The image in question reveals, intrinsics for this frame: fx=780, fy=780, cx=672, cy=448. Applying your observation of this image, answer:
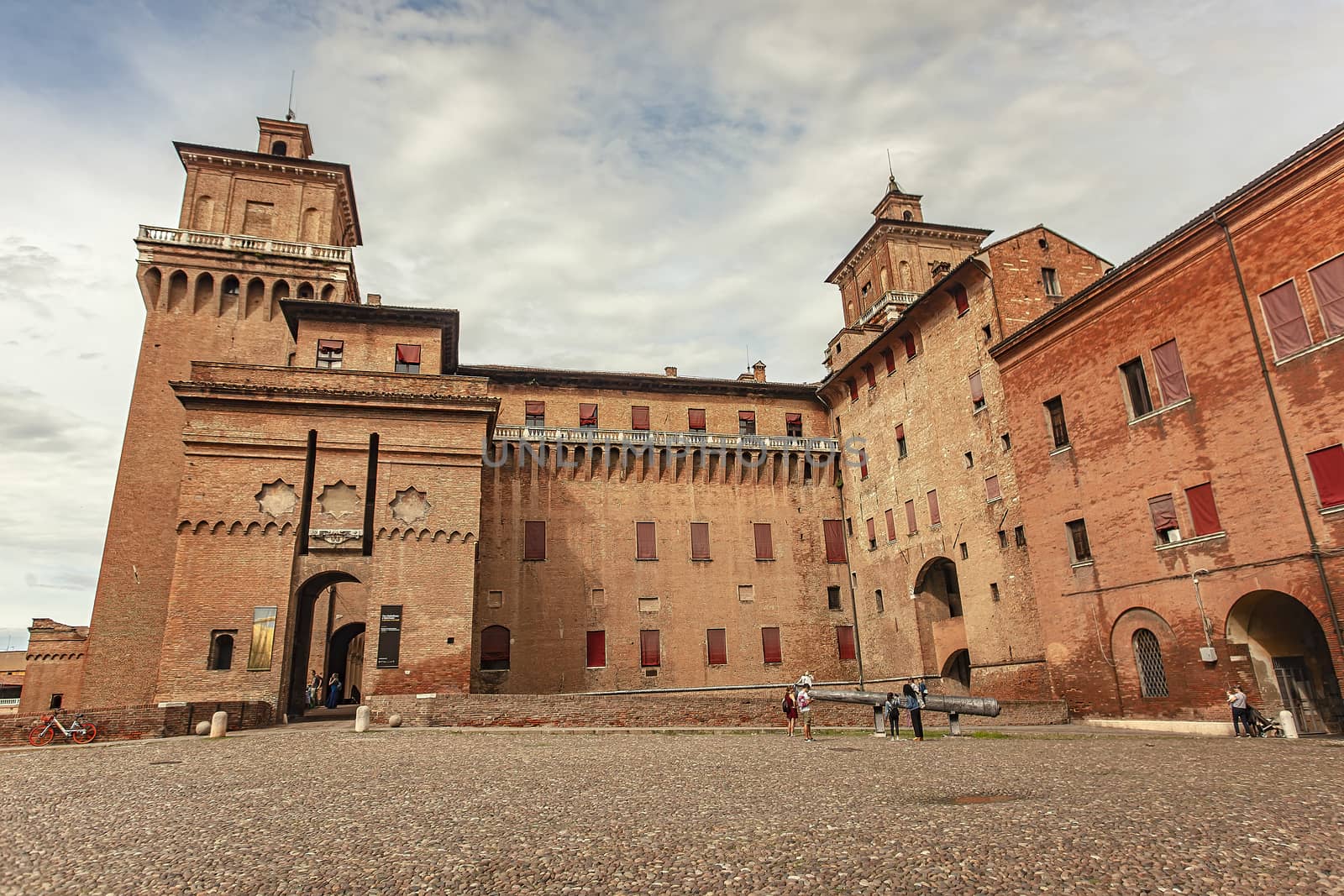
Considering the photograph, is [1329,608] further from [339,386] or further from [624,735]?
[339,386]

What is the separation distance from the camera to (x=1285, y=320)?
17.5 m

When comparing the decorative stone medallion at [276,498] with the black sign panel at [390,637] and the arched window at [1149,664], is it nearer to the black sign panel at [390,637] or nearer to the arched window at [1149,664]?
the black sign panel at [390,637]

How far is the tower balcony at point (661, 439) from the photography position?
33.8 m

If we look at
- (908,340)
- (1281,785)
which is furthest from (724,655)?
(1281,785)

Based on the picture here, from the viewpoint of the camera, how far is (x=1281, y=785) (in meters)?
9.62

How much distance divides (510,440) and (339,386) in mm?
8124

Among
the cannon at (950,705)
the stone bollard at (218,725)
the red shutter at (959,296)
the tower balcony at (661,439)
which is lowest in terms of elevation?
the cannon at (950,705)

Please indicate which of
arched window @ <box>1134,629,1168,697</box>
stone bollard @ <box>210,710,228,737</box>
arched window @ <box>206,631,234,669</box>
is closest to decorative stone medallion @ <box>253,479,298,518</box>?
arched window @ <box>206,631,234,669</box>

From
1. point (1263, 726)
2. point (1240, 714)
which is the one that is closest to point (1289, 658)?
point (1263, 726)

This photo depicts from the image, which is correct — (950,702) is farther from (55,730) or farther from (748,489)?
(55,730)

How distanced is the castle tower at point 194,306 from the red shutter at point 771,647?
888 inches

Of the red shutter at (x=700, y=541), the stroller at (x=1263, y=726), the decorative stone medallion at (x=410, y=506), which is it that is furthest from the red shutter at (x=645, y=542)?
the stroller at (x=1263, y=726)

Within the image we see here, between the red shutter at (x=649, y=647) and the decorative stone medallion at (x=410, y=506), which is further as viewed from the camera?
the red shutter at (x=649, y=647)

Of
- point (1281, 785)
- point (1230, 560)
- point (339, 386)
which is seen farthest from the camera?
point (339, 386)
